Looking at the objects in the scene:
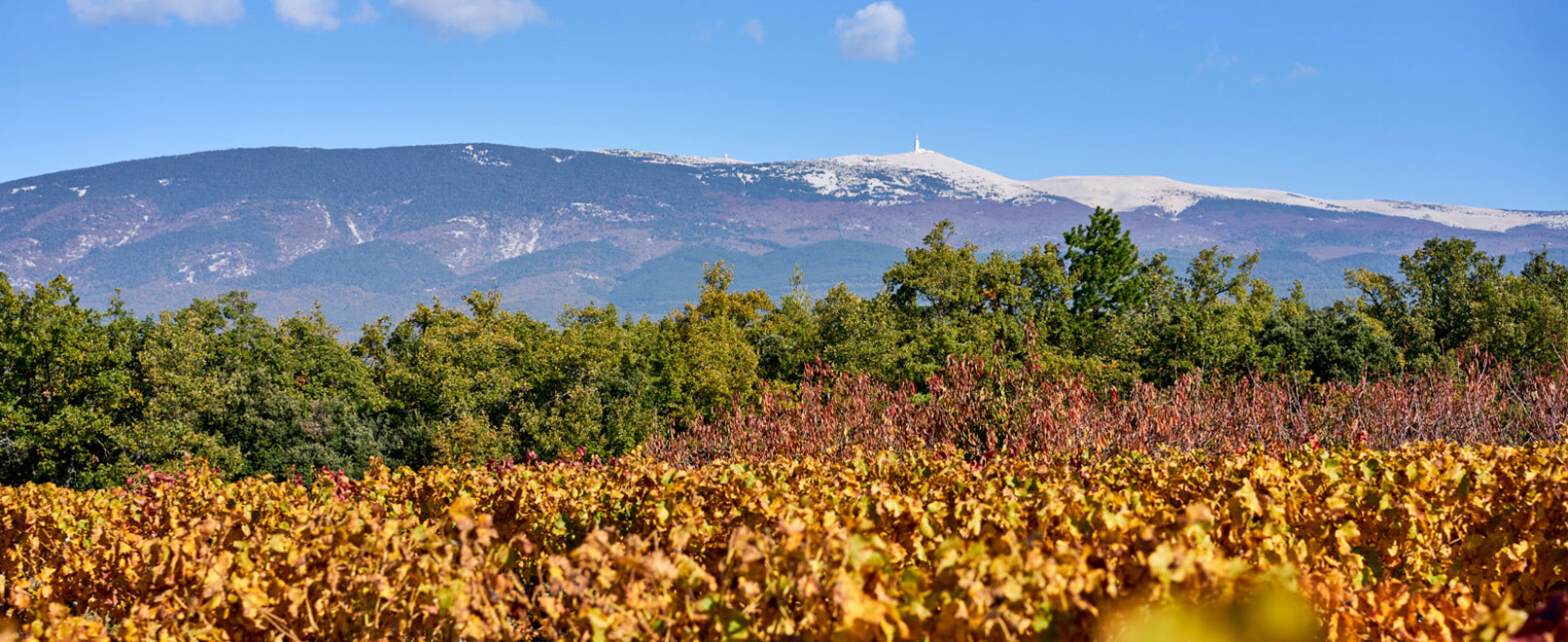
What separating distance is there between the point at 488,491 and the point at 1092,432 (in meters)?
7.58

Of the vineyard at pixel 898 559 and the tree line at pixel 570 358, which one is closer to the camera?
the vineyard at pixel 898 559

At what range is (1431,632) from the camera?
3.16 meters

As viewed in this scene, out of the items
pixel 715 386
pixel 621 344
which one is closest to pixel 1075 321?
pixel 715 386

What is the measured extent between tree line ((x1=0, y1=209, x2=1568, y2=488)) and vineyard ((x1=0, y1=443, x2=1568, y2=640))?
1610 cm

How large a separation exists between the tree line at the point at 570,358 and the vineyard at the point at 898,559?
1610 centimetres

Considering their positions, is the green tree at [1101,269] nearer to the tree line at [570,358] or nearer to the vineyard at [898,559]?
the tree line at [570,358]

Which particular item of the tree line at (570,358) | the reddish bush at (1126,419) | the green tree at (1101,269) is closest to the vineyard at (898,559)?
the reddish bush at (1126,419)

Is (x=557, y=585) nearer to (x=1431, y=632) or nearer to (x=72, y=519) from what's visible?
(x=1431, y=632)

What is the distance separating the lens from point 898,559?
3451mm

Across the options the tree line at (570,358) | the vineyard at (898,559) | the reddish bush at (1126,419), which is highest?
the vineyard at (898,559)

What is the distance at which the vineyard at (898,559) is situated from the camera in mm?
2543

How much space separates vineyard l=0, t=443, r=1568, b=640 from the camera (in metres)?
2.54

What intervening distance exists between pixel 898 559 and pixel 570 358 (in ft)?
95.6

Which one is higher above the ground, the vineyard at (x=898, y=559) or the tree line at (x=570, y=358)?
the vineyard at (x=898, y=559)
